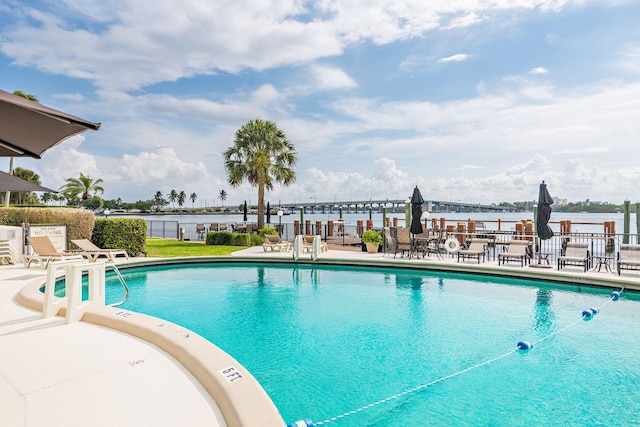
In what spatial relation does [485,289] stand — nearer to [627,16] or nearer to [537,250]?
[537,250]

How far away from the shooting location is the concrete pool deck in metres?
2.67

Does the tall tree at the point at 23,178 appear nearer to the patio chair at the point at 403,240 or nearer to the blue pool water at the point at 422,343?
the blue pool water at the point at 422,343

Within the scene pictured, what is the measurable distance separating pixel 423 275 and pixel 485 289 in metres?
2.18

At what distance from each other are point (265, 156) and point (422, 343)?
1558cm

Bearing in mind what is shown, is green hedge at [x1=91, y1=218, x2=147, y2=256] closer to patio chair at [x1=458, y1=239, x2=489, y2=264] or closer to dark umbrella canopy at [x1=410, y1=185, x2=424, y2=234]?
dark umbrella canopy at [x1=410, y1=185, x2=424, y2=234]

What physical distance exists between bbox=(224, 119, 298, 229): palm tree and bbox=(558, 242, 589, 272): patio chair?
43.2 feet

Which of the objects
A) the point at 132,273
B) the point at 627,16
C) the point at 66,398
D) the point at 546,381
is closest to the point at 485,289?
the point at 546,381

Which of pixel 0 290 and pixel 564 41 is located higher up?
pixel 564 41

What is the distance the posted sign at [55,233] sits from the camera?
1152cm

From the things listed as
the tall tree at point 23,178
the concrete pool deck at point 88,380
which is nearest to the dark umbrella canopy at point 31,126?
the concrete pool deck at point 88,380

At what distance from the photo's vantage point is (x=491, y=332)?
622cm

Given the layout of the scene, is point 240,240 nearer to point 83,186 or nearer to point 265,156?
point 265,156

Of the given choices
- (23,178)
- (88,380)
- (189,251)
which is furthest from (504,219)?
(23,178)

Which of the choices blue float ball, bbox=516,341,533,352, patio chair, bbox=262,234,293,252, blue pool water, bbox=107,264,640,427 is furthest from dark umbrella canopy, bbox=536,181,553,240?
patio chair, bbox=262,234,293,252
